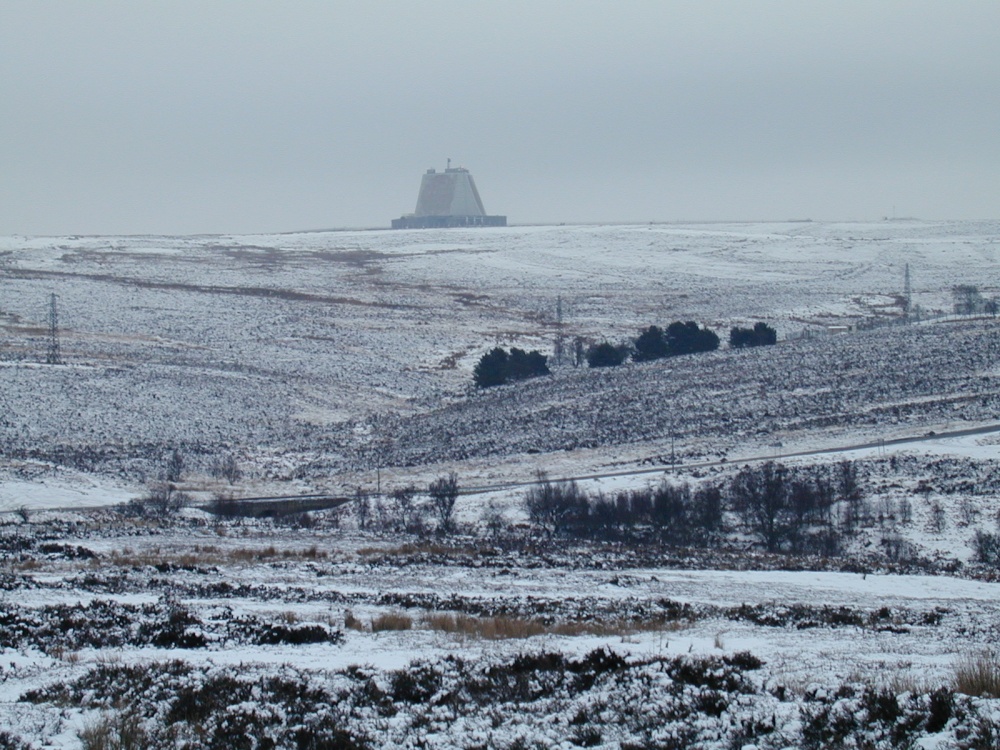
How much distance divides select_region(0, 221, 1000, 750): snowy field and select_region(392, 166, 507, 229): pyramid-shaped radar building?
66816 millimetres

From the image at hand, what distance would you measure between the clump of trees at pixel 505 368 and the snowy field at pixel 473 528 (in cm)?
187

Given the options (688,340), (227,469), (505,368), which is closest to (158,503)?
(227,469)

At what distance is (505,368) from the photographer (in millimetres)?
55719

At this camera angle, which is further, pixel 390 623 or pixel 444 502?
pixel 444 502

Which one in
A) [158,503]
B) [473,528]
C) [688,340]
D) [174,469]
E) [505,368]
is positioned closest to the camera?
[473,528]

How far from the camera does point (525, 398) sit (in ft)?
162

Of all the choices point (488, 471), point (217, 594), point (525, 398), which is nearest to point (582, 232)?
point (525, 398)

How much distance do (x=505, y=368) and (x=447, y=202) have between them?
11113 cm

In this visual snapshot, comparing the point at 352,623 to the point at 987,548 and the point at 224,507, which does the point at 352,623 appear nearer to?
the point at 987,548

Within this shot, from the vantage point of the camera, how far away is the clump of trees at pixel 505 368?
2189 inches

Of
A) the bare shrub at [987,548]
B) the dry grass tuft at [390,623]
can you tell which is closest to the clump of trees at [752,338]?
the bare shrub at [987,548]

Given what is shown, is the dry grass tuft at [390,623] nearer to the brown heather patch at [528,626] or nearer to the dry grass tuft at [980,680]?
the brown heather patch at [528,626]

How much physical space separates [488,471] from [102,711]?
30.1 m

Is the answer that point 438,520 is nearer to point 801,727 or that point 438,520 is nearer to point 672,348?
point 801,727
